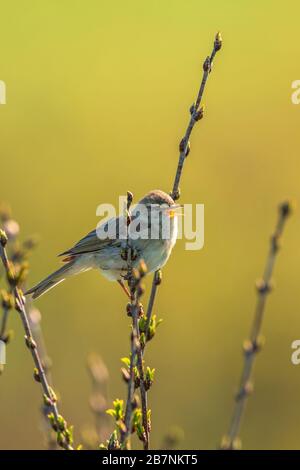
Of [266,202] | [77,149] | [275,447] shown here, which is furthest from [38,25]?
[275,447]

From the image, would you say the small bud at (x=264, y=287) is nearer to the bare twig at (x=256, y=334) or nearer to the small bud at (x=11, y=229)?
the bare twig at (x=256, y=334)

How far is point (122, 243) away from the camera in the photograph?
470 centimetres

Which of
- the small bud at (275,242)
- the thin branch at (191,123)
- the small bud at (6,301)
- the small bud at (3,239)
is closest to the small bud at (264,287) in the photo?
the small bud at (275,242)

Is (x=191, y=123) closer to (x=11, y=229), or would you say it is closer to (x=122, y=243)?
(x=11, y=229)

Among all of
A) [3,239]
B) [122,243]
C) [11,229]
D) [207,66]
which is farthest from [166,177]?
[11,229]

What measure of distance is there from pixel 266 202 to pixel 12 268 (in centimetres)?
670

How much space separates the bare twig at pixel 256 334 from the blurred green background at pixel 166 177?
484 cm

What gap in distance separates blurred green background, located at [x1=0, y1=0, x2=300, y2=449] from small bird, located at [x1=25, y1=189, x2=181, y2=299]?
8.80ft

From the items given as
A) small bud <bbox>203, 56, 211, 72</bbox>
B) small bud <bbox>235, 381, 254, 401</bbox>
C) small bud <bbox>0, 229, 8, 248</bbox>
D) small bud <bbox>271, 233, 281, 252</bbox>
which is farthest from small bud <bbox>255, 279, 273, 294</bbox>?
small bud <bbox>203, 56, 211, 72</bbox>

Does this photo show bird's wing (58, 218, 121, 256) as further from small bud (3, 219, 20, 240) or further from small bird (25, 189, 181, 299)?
small bud (3, 219, 20, 240)

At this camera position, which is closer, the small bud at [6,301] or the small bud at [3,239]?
the small bud at [6,301]

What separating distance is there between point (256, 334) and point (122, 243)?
262 cm

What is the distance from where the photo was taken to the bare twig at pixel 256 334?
2064 millimetres

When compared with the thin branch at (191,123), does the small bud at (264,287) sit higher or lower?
lower
